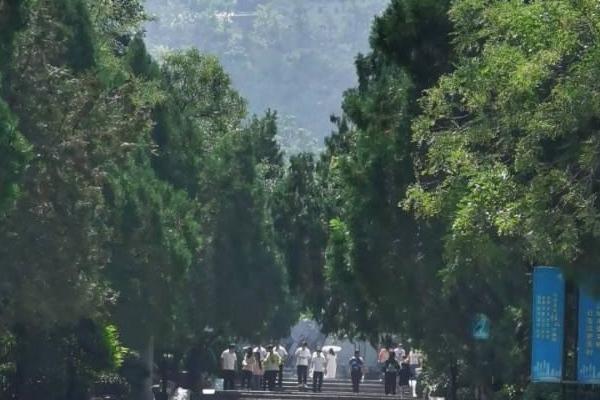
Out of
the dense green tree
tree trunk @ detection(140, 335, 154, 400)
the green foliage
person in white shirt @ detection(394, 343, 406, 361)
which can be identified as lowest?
tree trunk @ detection(140, 335, 154, 400)

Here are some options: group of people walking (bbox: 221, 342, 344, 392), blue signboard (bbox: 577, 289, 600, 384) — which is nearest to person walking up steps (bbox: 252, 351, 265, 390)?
group of people walking (bbox: 221, 342, 344, 392)

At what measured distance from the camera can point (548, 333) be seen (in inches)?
915

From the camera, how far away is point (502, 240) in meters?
21.9

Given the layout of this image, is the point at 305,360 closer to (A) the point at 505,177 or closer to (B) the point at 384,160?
(B) the point at 384,160

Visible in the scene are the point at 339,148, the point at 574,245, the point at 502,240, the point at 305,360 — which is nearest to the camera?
the point at 574,245

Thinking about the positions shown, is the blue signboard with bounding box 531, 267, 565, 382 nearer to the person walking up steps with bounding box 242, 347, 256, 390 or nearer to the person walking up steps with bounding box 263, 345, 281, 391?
the person walking up steps with bounding box 263, 345, 281, 391

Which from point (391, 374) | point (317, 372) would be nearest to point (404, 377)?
point (391, 374)

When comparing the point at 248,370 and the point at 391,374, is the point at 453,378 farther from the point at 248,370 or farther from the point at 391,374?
the point at 248,370

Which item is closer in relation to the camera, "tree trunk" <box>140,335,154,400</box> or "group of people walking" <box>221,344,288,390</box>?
"tree trunk" <box>140,335,154,400</box>

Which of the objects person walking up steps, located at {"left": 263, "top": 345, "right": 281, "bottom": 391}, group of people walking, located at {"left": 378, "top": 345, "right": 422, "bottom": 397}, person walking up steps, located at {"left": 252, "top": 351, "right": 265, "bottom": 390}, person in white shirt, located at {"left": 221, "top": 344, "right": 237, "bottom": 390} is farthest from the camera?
person walking up steps, located at {"left": 252, "top": 351, "right": 265, "bottom": 390}

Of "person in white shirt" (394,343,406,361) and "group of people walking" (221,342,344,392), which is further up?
"person in white shirt" (394,343,406,361)

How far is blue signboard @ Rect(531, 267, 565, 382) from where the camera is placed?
23.1m

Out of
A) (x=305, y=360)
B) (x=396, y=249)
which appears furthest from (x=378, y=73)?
(x=305, y=360)

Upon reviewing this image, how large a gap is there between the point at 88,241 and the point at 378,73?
297 inches
